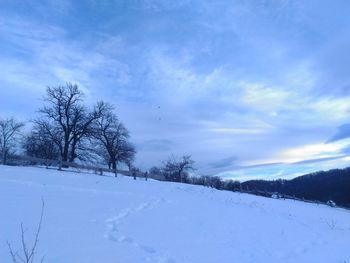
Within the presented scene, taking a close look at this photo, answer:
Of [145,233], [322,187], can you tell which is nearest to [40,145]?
[145,233]

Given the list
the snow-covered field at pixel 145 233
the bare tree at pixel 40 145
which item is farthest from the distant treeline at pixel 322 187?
the snow-covered field at pixel 145 233

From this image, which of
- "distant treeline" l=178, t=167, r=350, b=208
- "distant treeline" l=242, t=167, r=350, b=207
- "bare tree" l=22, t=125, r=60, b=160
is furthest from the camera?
"distant treeline" l=242, t=167, r=350, b=207

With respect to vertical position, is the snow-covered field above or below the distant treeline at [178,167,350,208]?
below

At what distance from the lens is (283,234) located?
479 inches

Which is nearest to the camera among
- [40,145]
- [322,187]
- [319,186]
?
[40,145]

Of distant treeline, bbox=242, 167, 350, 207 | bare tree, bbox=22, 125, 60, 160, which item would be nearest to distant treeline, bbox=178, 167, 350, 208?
distant treeline, bbox=242, 167, 350, 207

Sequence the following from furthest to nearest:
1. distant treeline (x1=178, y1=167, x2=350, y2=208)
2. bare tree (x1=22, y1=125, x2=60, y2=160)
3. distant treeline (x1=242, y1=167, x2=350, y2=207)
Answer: distant treeline (x1=242, y1=167, x2=350, y2=207)
distant treeline (x1=178, y1=167, x2=350, y2=208)
bare tree (x1=22, y1=125, x2=60, y2=160)

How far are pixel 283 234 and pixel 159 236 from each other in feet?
15.8

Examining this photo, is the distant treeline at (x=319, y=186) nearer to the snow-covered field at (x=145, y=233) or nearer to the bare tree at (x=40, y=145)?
the bare tree at (x=40, y=145)

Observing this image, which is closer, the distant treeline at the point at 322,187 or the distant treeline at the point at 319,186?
the distant treeline at the point at 319,186

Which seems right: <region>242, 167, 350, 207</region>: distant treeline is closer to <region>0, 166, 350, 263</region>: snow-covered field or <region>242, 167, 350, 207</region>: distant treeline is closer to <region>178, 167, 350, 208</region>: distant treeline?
<region>178, 167, 350, 208</region>: distant treeline

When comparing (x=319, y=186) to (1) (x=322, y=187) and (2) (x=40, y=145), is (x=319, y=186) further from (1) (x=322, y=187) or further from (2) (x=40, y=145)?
(2) (x=40, y=145)

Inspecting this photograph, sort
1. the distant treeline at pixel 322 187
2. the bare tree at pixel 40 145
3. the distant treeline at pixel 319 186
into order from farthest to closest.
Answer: the distant treeline at pixel 322 187, the distant treeline at pixel 319 186, the bare tree at pixel 40 145

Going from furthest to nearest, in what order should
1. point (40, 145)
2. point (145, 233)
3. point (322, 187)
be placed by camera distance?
1. point (322, 187)
2. point (40, 145)
3. point (145, 233)
